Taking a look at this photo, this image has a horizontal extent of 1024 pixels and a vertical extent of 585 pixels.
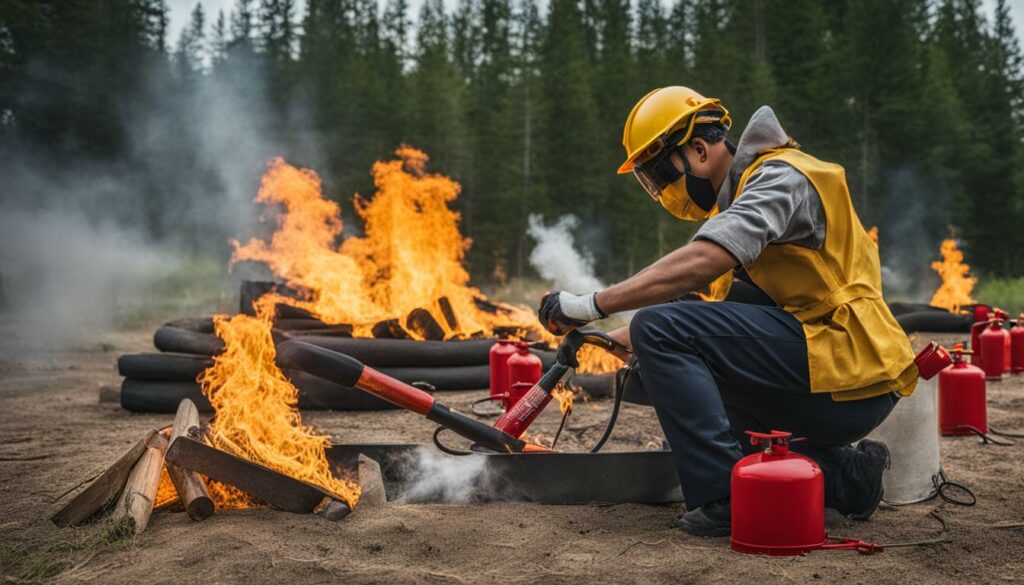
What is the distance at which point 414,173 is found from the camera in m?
31.8

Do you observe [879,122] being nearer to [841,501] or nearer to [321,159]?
[321,159]

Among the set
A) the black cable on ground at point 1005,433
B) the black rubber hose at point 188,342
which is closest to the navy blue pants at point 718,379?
the black cable on ground at point 1005,433

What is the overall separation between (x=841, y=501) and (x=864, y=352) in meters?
0.71

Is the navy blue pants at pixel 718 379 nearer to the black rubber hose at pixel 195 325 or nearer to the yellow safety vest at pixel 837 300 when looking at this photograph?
the yellow safety vest at pixel 837 300

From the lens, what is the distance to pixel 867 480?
11.8 ft

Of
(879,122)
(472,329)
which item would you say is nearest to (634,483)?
(472,329)

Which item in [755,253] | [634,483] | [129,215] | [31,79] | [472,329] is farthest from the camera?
[129,215]

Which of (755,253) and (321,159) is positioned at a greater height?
(321,159)

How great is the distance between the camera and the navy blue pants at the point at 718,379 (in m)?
3.26

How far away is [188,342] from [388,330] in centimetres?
180

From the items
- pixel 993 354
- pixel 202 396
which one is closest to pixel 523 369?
pixel 202 396

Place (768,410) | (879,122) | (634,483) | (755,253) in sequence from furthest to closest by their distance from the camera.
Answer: (879,122) < (634,483) < (768,410) < (755,253)

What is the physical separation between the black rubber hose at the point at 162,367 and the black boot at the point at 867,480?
17.7 ft

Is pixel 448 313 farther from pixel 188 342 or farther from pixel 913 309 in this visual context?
pixel 913 309
